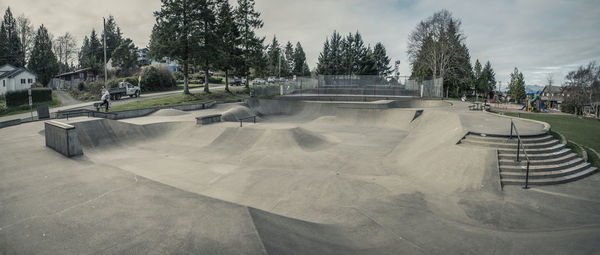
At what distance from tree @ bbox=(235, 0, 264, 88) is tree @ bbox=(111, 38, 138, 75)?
2404 cm

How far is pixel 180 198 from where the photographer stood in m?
6.32

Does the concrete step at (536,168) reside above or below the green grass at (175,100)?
below

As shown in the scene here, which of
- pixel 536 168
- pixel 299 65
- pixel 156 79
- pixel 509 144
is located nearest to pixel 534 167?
pixel 536 168

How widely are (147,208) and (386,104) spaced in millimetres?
22116

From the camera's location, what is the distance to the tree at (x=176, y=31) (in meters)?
30.7

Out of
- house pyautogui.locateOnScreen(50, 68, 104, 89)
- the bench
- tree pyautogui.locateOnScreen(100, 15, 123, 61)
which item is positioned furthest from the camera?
tree pyautogui.locateOnScreen(100, 15, 123, 61)

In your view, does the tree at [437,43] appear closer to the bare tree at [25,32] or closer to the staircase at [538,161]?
the staircase at [538,161]

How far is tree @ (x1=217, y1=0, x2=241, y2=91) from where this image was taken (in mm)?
34688

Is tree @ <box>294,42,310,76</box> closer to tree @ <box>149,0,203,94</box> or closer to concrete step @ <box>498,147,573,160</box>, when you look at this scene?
tree @ <box>149,0,203,94</box>

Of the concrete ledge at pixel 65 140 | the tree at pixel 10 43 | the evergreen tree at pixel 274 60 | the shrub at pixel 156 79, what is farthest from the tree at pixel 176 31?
the evergreen tree at pixel 274 60

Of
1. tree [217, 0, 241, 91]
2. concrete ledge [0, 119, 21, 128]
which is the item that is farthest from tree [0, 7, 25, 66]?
concrete ledge [0, 119, 21, 128]

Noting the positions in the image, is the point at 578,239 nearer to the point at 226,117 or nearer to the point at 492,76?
the point at 226,117

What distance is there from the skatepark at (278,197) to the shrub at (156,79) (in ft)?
98.7

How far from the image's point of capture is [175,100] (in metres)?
30.2
